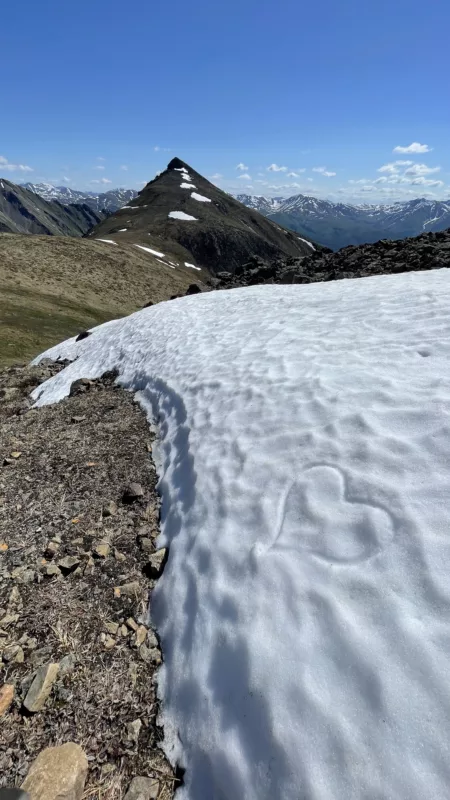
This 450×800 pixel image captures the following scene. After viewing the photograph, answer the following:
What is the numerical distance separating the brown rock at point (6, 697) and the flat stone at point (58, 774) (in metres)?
0.62

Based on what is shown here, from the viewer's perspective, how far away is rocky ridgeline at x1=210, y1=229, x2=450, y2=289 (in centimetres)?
1875

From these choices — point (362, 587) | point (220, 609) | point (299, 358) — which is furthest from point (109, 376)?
point (362, 587)

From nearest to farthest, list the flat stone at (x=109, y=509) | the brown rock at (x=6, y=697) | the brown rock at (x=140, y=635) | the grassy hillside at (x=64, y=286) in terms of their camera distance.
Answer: the brown rock at (x=6, y=697) → the brown rock at (x=140, y=635) → the flat stone at (x=109, y=509) → the grassy hillside at (x=64, y=286)

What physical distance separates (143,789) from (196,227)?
403 feet

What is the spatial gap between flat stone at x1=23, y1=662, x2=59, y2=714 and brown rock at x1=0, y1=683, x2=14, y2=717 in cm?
17

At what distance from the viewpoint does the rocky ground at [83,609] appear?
3.67 m

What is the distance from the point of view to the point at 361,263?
21.7m

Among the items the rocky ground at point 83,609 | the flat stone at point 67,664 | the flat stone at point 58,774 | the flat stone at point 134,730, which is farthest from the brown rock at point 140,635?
the flat stone at point 58,774

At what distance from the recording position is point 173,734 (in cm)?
378

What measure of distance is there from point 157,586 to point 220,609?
1237 mm

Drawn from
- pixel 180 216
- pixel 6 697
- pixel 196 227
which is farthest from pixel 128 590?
pixel 180 216

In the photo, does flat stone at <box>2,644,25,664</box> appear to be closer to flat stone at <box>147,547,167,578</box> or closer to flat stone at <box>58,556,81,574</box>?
flat stone at <box>58,556,81,574</box>

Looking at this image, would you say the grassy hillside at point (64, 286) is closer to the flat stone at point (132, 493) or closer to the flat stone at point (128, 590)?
the flat stone at point (132, 493)

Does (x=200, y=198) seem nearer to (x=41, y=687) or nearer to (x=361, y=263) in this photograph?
(x=361, y=263)
